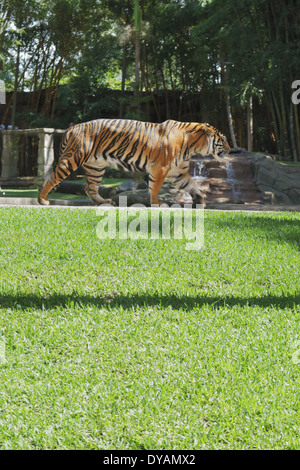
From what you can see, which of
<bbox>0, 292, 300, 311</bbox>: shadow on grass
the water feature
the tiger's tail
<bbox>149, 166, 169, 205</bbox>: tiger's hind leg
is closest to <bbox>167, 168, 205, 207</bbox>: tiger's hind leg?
<bbox>149, 166, 169, 205</bbox>: tiger's hind leg

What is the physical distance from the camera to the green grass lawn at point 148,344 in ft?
6.57

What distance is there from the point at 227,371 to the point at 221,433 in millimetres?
516

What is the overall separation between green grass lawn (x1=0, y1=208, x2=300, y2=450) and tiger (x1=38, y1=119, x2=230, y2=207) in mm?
2775

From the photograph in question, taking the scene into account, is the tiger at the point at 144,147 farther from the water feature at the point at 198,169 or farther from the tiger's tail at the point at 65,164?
the water feature at the point at 198,169

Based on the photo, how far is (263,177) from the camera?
482 inches

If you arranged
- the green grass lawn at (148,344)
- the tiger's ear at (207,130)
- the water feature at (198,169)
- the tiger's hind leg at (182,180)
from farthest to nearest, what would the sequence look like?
the water feature at (198,169)
the tiger's hind leg at (182,180)
the tiger's ear at (207,130)
the green grass lawn at (148,344)

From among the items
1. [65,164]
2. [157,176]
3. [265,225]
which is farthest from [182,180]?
[265,225]

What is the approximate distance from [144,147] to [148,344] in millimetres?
5066

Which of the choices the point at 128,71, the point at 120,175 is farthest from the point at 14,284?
the point at 128,71

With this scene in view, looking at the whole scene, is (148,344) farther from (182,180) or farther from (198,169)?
(198,169)

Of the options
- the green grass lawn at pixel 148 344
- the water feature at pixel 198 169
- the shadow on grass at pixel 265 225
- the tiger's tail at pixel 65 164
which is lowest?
the green grass lawn at pixel 148 344

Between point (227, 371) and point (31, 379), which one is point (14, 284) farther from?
point (227, 371)

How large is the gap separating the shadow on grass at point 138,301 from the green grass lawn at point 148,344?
0.5 inches

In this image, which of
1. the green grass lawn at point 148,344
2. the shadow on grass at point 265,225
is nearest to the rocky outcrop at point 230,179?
the shadow on grass at point 265,225
